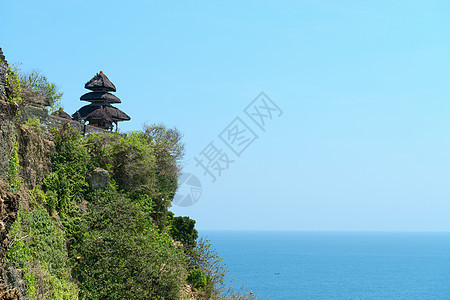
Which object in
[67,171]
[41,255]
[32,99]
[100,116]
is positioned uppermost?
[100,116]

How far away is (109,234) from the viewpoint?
55.3 feet

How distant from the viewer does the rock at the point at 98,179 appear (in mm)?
17844

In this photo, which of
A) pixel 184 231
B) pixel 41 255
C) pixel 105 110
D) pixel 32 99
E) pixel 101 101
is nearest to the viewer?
pixel 41 255

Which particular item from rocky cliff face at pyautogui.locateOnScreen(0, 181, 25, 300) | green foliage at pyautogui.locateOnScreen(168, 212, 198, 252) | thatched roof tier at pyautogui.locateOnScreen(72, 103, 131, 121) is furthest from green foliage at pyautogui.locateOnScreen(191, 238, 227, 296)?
A: thatched roof tier at pyautogui.locateOnScreen(72, 103, 131, 121)

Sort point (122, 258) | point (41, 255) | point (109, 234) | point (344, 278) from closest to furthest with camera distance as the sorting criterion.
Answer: point (41, 255) → point (122, 258) → point (109, 234) → point (344, 278)

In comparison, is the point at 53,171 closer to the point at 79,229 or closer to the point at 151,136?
the point at 79,229

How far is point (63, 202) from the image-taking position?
1638cm

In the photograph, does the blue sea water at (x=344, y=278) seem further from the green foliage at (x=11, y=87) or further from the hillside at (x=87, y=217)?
the green foliage at (x=11, y=87)

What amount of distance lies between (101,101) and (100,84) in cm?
110

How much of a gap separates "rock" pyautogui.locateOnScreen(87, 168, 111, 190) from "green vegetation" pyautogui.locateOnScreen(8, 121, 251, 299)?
21 centimetres

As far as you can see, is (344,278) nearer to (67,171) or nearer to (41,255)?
(67,171)

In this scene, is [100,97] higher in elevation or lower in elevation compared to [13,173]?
higher

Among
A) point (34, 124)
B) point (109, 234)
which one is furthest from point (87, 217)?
point (34, 124)

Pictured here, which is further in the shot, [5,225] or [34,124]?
[34,124]
